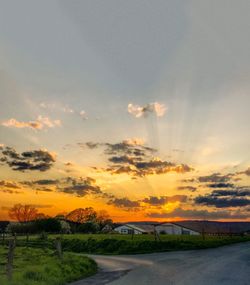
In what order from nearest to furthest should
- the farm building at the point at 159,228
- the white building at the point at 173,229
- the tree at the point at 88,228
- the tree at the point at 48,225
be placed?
the tree at the point at 48,225 → the tree at the point at 88,228 → the farm building at the point at 159,228 → the white building at the point at 173,229

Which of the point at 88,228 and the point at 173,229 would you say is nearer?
the point at 88,228

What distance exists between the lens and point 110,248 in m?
56.6

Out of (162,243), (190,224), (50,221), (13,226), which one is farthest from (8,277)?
(190,224)

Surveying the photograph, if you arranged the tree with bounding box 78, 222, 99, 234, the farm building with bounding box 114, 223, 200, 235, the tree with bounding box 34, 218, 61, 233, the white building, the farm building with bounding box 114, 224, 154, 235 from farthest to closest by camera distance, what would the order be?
the white building, the farm building with bounding box 114, 223, 200, 235, the farm building with bounding box 114, 224, 154, 235, the tree with bounding box 78, 222, 99, 234, the tree with bounding box 34, 218, 61, 233

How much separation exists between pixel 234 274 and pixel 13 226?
127m

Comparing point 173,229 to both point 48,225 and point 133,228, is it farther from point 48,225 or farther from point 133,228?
point 48,225

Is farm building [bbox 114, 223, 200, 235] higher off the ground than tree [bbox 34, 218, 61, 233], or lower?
higher

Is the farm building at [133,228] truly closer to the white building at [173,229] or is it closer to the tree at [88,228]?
the white building at [173,229]

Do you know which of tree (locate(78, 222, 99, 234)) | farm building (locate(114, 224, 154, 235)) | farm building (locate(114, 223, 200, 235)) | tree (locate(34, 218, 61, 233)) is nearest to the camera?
tree (locate(34, 218, 61, 233))

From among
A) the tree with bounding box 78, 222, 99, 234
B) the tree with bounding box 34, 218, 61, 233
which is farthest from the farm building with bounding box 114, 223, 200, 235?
the tree with bounding box 34, 218, 61, 233

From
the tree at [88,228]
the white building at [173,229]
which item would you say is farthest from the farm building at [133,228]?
the tree at [88,228]

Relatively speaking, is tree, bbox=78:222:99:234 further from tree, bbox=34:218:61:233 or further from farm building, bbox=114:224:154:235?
farm building, bbox=114:224:154:235

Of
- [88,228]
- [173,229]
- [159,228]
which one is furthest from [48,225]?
[173,229]

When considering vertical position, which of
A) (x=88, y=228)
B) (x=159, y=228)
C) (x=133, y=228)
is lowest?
(x=88, y=228)
